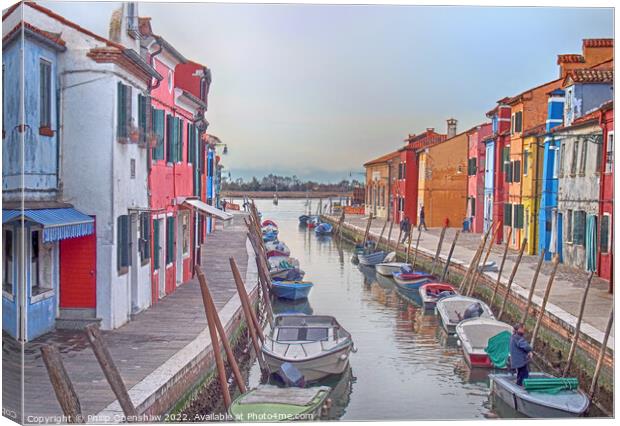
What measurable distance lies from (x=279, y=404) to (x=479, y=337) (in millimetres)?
5722

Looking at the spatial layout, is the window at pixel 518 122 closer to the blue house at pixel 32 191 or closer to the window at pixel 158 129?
the window at pixel 158 129

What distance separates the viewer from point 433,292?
19578 millimetres

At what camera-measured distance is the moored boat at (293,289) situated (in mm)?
16091

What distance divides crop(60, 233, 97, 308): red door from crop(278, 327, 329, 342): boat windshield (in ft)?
9.61

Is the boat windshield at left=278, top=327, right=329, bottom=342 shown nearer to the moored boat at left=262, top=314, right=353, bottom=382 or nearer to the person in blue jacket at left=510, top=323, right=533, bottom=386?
the moored boat at left=262, top=314, right=353, bottom=382

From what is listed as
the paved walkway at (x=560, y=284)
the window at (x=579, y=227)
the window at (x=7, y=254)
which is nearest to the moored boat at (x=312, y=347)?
the paved walkway at (x=560, y=284)

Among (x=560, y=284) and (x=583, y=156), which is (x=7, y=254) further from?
(x=560, y=284)

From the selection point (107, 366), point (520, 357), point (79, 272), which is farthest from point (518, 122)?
point (107, 366)

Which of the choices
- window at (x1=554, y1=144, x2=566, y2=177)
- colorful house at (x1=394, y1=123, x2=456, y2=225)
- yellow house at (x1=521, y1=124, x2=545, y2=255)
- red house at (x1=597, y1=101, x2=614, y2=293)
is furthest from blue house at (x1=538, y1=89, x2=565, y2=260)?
Answer: colorful house at (x1=394, y1=123, x2=456, y2=225)

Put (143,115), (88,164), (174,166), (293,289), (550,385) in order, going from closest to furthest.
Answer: (550,385), (88,164), (143,115), (174,166), (293,289)

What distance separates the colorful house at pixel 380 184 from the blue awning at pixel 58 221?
371 centimetres

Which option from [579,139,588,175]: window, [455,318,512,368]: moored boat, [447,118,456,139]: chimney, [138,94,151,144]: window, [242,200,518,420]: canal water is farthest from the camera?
[455,318,512,368]: moored boat

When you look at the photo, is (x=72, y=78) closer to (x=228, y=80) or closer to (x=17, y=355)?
(x=228, y=80)

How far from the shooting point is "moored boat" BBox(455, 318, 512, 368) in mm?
13906
